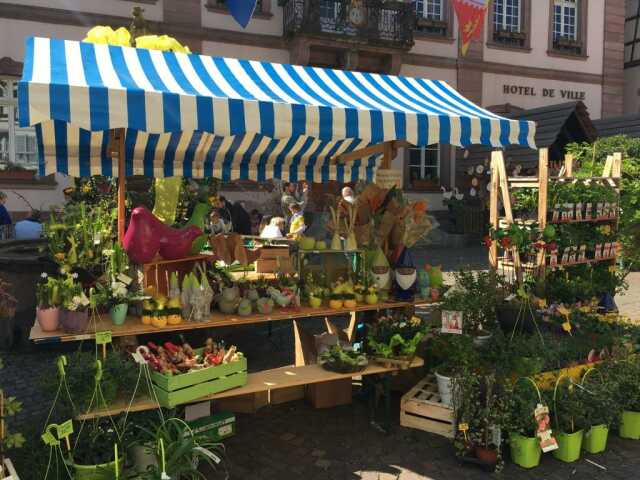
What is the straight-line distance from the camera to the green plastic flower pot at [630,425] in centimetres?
428

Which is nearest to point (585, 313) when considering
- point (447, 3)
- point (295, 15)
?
point (295, 15)

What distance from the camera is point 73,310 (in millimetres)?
3773

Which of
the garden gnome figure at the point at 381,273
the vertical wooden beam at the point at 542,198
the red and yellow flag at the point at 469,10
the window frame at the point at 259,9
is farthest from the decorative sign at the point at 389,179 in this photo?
the window frame at the point at 259,9

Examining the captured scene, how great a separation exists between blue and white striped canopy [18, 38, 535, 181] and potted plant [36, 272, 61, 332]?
1064mm

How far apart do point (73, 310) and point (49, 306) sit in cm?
18

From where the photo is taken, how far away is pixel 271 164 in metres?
7.49

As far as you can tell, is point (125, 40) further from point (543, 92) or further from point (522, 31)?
point (543, 92)

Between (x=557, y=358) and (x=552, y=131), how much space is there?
11314 millimetres

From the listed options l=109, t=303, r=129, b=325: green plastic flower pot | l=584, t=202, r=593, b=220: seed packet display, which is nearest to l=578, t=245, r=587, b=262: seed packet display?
l=584, t=202, r=593, b=220: seed packet display

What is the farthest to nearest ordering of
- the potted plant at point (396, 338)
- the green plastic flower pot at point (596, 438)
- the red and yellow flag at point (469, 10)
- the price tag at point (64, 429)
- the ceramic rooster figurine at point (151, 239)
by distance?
1. the red and yellow flag at point (469, 10)
2. the potted plant at point (396, 338)
3. the ceramic rooster figurine at point (151, 239)
4. the green plastic flower pot at point (596, 438)
5. the price tag at point (64, 429)

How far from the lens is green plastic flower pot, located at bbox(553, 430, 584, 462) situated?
3.91 m

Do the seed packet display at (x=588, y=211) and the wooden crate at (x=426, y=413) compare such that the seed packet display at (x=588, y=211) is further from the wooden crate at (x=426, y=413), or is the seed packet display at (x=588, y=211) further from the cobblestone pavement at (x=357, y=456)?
the wooden crate at (x=426, y=413)

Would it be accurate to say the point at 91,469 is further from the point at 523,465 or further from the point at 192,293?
the point at 523,465

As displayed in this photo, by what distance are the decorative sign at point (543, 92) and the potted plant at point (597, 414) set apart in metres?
15.4
